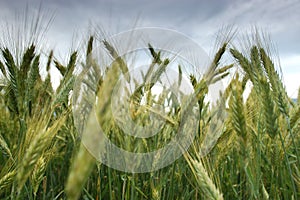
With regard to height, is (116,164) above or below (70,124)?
below

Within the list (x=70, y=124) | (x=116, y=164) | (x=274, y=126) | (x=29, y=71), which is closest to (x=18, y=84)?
(x=29, y=71)

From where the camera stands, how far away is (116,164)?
1606mm

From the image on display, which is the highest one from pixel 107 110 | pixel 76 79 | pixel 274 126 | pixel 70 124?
pixel 76 79

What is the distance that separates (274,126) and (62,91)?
961mm

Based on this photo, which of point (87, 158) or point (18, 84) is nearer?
point (87, 158)

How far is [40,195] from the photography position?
186 centimetres

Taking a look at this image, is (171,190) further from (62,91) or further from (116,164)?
(62,91)

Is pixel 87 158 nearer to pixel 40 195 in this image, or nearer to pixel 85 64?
pixel 85 64

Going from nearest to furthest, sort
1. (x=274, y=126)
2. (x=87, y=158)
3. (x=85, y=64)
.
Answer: (x=87, y=158)
(x=274, y=126)
(x=85, y=64)

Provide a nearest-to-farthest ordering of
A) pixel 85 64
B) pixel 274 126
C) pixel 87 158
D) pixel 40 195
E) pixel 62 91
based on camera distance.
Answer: pixel 87 158 < pixel 274 126 < pixel 62 91 < pixel 85 64 < pixel 40 195

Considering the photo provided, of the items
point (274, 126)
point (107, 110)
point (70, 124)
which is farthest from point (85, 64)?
point (107, 110)

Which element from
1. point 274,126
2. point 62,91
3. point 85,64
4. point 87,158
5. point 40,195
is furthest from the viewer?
point 40,195

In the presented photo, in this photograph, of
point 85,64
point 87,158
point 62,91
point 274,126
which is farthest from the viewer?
point 85,64

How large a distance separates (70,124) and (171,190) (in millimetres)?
725
